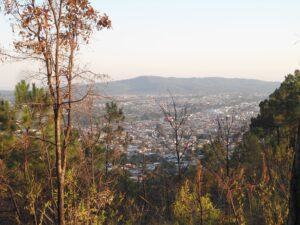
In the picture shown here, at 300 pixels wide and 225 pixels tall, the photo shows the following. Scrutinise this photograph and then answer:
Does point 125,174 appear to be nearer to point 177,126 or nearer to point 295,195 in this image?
point 177,126

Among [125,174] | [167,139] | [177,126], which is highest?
[177,126]

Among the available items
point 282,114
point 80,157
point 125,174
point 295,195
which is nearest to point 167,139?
point 125,174

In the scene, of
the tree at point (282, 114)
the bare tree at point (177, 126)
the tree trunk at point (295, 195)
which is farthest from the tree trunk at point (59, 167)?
the tree at point (282, 114)

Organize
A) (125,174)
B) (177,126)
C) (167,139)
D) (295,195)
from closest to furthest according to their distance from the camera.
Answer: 1. (295,195)
2. (177,126)
3. (167,139)
4. (125,174)

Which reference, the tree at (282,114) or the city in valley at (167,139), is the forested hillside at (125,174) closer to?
the tree at (282,114)

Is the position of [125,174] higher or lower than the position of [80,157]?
lower

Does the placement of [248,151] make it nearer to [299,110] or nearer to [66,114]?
[299,110]

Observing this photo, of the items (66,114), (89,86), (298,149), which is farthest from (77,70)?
(298,149)

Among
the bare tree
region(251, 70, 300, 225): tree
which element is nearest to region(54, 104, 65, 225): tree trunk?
the bare tree

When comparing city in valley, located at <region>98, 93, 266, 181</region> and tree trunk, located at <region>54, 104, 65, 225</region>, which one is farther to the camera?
city in valley, located at <region>98, 93, 266, 181</region>

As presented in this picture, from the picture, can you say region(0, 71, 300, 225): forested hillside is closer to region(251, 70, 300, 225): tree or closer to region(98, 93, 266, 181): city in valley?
region(251, 70, 300, 225): tree

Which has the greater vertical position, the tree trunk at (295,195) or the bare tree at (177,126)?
the tree trunk at (295,195)
